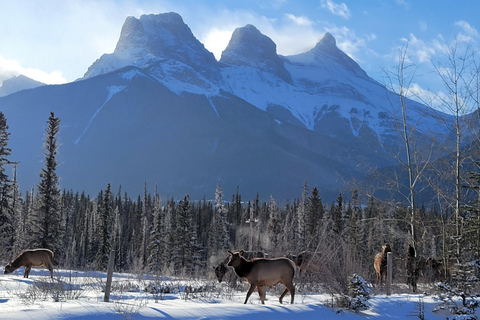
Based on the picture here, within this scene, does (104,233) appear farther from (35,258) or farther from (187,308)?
(187,308)

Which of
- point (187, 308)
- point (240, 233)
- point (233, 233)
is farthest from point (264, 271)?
point (233, 233)

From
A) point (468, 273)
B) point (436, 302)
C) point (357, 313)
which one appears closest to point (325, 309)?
point (357, 313)

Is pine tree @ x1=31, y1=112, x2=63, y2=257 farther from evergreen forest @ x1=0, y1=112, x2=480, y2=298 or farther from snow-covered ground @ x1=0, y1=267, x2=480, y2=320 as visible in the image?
snow-covered ground @ x1=0, y1=267, x2=480, y2=320

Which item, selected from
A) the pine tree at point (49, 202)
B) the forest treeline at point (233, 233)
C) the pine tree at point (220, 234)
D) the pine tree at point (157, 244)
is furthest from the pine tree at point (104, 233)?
the pine tree at point (220, 234)

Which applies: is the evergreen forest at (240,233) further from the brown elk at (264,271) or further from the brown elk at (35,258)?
the brown elk at (35,258)

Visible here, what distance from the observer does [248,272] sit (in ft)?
37.4

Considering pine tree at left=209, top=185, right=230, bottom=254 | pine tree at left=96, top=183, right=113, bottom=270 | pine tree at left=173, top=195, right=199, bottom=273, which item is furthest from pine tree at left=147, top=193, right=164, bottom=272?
pine tree at left=209, top=185, right=230, bottom=254

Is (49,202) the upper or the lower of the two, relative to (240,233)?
upper

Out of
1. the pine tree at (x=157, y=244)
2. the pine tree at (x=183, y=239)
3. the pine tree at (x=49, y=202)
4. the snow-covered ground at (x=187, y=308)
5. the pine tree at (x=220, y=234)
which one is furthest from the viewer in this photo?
the pine tree at (x=220, y=234)

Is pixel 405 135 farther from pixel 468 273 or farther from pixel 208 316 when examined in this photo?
pixel 208 316

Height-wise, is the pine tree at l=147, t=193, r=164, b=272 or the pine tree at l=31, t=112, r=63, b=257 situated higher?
the pine tree at l=31, t=112, r=63, b=257

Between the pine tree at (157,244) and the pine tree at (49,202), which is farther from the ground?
the pine tree at (49,202)

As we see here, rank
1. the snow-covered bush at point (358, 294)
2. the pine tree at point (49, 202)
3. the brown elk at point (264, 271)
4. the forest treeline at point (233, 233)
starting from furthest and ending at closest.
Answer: the pine tree at point (49, 202)
the forest treeline at point (233, 233)
the snow-covered bush at point (358, 294)
the brown elk at point (264, 271)

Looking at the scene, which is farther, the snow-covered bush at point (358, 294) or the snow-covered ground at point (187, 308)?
the snow-covered bush at point (358, 294)
